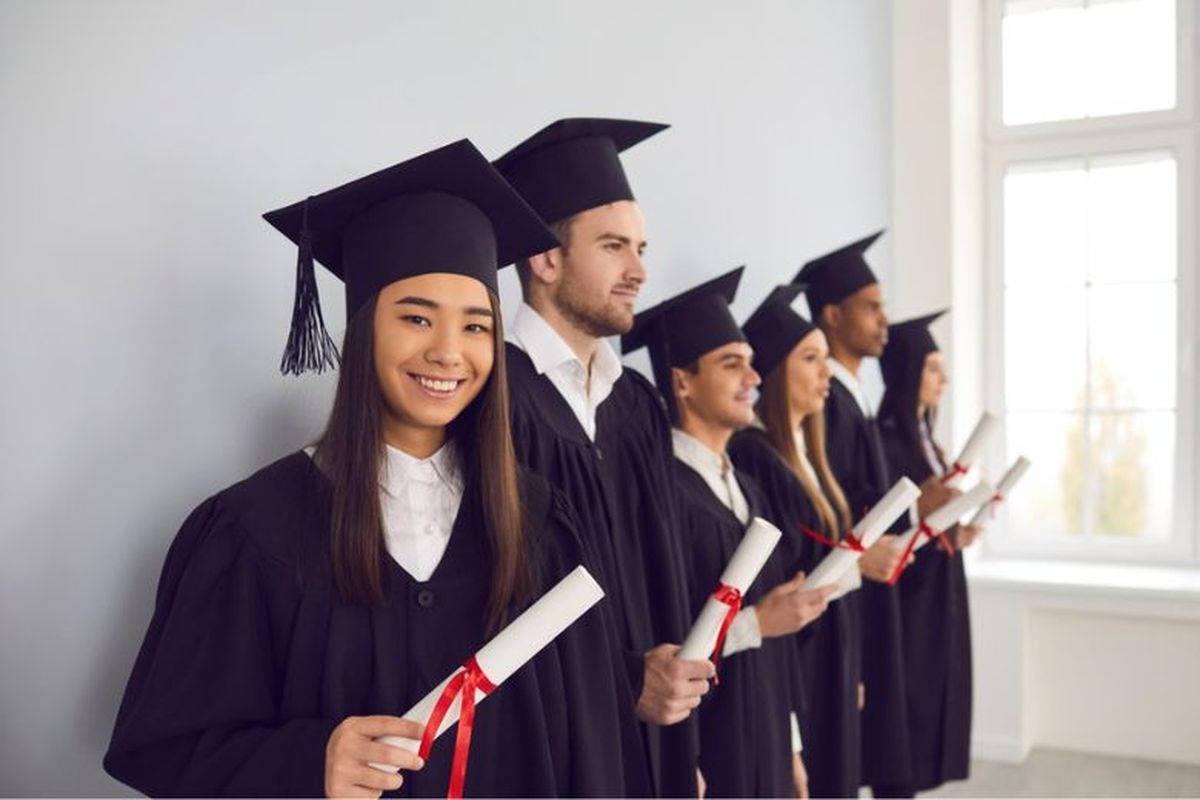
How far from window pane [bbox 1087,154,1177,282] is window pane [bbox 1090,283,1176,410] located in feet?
0.30

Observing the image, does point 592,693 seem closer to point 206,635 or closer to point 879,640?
point 206,635

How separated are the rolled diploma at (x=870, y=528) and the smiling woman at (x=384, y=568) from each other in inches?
37.0

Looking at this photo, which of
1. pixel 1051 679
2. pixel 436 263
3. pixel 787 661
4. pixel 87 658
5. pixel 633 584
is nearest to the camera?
pixel 436 263

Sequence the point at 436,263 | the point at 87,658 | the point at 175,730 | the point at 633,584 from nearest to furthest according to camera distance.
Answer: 1. the point at 175,730
2. the point at 436,263
3. the point at 87,658
4. the point at 633,584

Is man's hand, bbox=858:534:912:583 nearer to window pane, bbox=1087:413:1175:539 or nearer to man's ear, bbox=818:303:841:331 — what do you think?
man's ear, bbox=818:303:841:331

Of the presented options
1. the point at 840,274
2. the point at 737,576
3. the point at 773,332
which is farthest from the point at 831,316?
the point at 737,576

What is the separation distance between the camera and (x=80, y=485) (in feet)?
5.80

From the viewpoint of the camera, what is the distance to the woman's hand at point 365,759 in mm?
1436

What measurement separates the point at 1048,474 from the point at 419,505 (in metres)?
5.14

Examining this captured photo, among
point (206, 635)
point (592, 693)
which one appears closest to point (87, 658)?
point (206, 635)

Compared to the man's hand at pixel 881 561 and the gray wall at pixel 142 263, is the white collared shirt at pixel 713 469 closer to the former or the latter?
the man's hand at pixel 881 561

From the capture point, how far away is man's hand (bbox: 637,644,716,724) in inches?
85.2

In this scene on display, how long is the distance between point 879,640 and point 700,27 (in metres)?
2.21

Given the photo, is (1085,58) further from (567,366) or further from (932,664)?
(567,366)
